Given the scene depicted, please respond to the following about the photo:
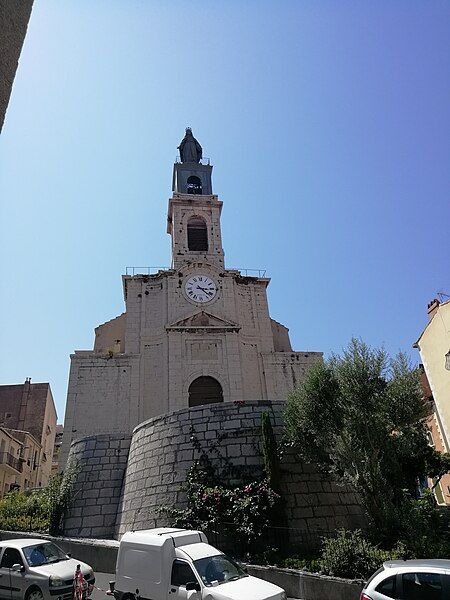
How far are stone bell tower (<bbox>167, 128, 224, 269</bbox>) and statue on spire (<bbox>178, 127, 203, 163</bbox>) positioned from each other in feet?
2.41

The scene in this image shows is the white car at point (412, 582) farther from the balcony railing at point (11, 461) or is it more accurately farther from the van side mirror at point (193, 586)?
the balcony railing at point (11, 461)

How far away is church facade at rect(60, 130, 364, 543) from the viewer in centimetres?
1256

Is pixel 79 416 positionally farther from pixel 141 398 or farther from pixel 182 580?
pixel 182 580

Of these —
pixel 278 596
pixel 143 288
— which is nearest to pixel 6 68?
pixel 278 596

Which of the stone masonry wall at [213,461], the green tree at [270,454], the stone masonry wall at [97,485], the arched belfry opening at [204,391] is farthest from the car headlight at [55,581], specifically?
the arched belfry opening at [204,391]

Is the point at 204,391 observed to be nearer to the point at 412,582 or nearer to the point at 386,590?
the point at 386,590

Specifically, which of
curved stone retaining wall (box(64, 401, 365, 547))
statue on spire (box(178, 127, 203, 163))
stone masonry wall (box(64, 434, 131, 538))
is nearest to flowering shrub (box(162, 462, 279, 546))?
curved stone retaining wall (box(64, 401, 365, 547))

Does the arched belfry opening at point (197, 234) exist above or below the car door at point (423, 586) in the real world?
above

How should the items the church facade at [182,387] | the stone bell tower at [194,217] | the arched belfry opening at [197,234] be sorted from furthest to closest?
the arched belfry opening at [197,234], the stone bell tower at [194,217], the church facade at [182,387]

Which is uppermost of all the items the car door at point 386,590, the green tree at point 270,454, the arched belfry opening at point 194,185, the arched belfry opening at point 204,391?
the arched belfry opening at point 194,185

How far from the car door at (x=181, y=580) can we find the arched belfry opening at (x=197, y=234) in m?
25.3

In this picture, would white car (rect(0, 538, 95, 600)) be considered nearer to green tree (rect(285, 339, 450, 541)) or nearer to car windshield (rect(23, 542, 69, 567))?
car windshield (rect(23, 542, 69, 567))

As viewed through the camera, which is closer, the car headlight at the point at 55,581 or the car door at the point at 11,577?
the car headlight at the point at 55,581

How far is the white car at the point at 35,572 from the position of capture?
8.14m
